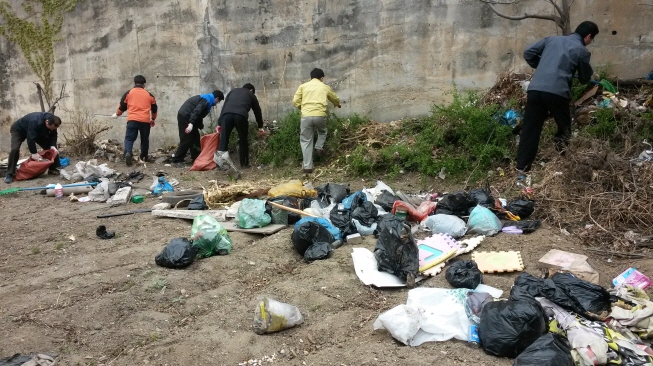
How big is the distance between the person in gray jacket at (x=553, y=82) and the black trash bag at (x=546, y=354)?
3.30 meters

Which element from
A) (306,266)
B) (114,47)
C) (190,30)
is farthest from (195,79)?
(306,266)

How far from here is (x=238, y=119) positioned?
8609mm

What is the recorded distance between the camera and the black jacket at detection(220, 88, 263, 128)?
8.63 m

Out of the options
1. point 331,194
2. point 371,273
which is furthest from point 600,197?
point 331,194

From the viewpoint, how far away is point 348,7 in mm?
8812

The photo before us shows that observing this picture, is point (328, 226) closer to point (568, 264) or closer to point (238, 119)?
point (568, 264)

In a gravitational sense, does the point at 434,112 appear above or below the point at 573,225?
above

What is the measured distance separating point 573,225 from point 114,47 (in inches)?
376

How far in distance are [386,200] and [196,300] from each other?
2.64 m

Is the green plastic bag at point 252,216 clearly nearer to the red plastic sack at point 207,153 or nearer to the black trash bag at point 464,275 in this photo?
the black trash bag at point 464,275

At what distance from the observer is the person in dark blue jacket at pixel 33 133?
27.5 feet

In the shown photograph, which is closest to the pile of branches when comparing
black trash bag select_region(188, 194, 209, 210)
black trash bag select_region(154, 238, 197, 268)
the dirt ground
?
the dirt ground

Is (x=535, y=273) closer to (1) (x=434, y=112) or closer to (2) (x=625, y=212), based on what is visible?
(2) (x=625, y=212)

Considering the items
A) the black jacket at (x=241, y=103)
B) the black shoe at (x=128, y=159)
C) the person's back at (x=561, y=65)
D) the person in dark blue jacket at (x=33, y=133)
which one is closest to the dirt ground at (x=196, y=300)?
the person's back at (x=561, y=65)
